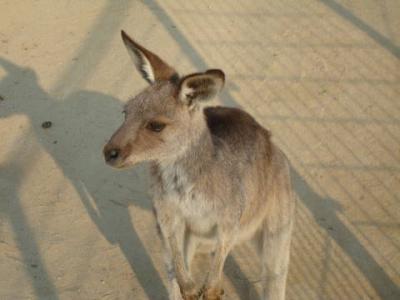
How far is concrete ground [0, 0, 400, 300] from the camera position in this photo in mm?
3385

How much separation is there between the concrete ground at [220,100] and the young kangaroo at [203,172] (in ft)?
1.38

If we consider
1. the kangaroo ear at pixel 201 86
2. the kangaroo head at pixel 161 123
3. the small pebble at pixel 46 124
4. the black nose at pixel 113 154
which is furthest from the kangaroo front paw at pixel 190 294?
the small pebble at pixel 46 124

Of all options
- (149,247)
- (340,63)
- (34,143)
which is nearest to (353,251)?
(149,247)

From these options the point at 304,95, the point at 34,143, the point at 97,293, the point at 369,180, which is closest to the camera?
the point at 97,293

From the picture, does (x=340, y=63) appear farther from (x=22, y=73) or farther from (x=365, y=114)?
(x=22, y=73)

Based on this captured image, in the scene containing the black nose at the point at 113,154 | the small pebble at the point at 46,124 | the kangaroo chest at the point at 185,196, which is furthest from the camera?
the small pebble at the point at 46,124

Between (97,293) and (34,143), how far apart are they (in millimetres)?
1385

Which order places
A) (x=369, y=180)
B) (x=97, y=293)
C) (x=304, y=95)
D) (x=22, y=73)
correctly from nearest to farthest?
(x=97, y=293), (x=369, y=180), (x=304, y=95), (x=22, y=73)

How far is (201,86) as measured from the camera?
8.29ft

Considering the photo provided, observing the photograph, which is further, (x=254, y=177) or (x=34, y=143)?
(x=34, y=143)

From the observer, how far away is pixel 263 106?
4398mm

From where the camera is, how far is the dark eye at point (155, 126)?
257 cm

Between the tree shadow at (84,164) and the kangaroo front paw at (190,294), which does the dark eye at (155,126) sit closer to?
the kangaroo front paw at (190,294)

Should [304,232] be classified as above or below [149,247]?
below
